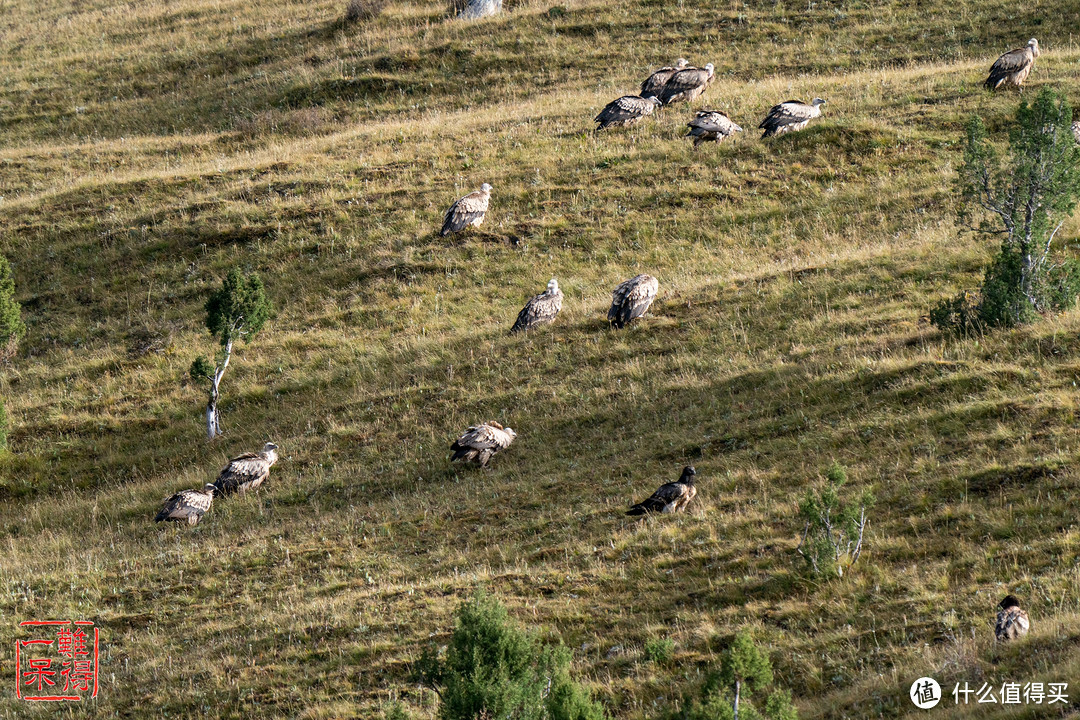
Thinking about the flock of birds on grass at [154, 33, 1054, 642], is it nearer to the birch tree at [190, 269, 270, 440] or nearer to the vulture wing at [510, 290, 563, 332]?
the vulture wing at [510, 290, 563, 332]

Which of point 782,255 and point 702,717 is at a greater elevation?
point 782,255

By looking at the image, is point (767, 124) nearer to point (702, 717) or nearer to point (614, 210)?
point (614, 210)

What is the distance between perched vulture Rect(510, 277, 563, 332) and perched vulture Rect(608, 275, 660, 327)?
156 cm

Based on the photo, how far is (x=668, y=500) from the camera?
16.1m

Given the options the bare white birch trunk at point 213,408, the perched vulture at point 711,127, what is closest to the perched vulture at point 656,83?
the perched vulture at point 711,127

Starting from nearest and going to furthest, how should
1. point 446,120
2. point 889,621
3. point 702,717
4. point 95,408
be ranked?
point 702,717, point 889,621, point 95,408, point 446,120

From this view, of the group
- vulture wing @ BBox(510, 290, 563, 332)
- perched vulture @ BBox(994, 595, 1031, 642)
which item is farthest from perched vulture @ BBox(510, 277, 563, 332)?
perched vulture @ BBox(994, 595, 1031, 642)

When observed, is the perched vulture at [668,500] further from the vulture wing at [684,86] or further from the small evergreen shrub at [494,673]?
the vulture wing at [684,86]

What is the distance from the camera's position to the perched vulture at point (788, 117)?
30.9 m

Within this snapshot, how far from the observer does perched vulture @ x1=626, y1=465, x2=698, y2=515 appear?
16078 millimetres

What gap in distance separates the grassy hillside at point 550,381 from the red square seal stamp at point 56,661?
0.30m

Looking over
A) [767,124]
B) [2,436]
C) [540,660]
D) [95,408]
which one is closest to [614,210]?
[767,124]

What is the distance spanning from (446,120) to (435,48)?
31.3 feet

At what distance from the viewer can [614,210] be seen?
29.3 m
